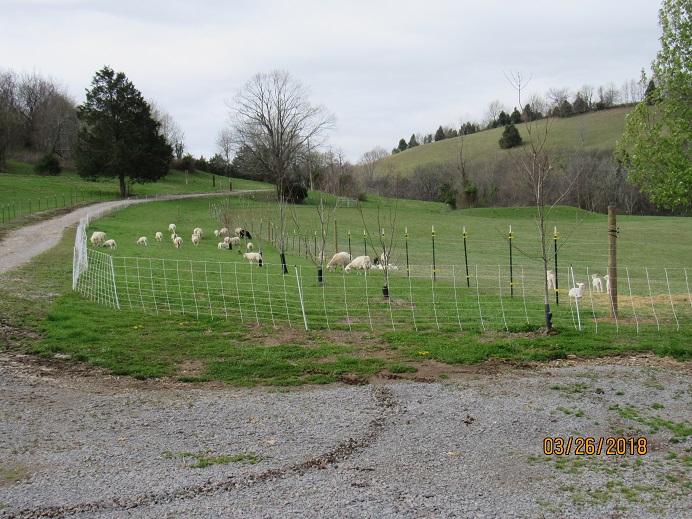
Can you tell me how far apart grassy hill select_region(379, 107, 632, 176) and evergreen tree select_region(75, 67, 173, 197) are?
4304 cm

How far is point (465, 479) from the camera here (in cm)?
536

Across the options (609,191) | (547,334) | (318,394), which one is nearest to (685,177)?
(547,334)

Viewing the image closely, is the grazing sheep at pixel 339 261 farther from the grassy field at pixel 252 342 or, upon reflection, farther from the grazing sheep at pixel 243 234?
the grazing sheep at pixel 243 234

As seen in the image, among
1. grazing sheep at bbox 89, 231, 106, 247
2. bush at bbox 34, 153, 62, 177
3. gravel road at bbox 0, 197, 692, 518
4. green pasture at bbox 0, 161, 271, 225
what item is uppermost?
bush at bbox 34, 153, 62, 177

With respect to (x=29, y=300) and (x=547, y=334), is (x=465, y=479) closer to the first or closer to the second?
(x=547, y=334)

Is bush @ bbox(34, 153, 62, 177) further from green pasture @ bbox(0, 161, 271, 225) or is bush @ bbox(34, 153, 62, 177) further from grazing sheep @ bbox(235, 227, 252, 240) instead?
grazing sheep @ bbox(235, 227, 252, 240)

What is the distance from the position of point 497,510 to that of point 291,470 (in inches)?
77.0

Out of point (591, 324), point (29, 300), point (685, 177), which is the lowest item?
point (591, 324)
